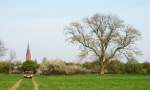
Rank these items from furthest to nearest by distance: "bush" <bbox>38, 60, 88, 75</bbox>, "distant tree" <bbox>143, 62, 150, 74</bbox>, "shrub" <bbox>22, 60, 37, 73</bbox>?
"shrub" <bbox>22, 60, 37, 73</bbox> < "distant tree" <bbox>143, 62, 150, 74</bbox> < "bush" <bbox>38, 60, 88, 75</bbox>

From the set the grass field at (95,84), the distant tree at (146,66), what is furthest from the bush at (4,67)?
the grass field at (95,84)

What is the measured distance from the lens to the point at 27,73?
70625 mm

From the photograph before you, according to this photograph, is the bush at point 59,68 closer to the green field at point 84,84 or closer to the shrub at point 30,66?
the shrub at point 30,66

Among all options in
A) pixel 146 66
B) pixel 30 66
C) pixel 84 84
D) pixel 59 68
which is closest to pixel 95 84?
pixel 84 84

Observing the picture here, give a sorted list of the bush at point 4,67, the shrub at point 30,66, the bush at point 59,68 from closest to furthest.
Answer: the bush at point 59,68
the shrub at point 30,66
the bush at point 4,67

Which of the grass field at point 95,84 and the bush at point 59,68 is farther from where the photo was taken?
the bush at point 59,68

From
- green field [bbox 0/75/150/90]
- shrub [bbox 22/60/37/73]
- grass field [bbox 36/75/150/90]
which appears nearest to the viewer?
grass field [bbox 36/75/150/90]

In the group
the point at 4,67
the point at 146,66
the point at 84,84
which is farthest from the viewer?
the point at 4,67

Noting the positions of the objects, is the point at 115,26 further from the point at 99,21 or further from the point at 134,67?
the point at 134,67

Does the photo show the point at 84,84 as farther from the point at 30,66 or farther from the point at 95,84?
the point at 30,66

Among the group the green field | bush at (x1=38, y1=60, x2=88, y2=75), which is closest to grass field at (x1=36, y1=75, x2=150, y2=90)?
the green field

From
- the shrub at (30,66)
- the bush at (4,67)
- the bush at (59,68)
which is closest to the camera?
the bush at (59,68)

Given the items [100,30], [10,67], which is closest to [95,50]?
[100,30]

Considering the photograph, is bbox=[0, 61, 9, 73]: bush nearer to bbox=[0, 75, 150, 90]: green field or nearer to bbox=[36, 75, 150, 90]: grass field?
bbox=[0, 75, 150, 90]: green field
